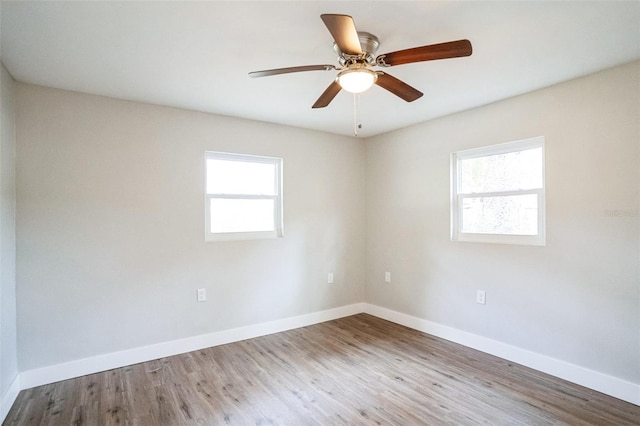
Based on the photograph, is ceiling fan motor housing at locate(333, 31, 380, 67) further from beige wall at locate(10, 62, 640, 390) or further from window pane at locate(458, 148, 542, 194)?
window pane at locate(458, 148, 542, 194)

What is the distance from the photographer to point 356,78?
192cm

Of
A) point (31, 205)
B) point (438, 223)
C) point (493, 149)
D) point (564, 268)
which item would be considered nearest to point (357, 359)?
point (438, 223)

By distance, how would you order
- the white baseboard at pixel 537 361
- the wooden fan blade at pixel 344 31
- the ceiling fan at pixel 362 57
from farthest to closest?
the white baseboard at pixel 537 361
the ceiling fan at pixel 362 57
the wooden fan blade at pixel 344 31

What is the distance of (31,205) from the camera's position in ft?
8.71

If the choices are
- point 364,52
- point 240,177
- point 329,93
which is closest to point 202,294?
point 240,177

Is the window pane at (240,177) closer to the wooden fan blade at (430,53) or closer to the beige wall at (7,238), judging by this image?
the beige wall at (7,238)

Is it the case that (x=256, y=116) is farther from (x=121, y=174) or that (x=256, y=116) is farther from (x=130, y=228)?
(x=130, y=228)

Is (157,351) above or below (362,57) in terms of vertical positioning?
below

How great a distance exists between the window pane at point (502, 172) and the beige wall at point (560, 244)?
17 cm

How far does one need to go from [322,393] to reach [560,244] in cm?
233

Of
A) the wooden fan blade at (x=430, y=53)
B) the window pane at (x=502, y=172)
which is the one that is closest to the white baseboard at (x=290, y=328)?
the window pane at (x=502, y=172)

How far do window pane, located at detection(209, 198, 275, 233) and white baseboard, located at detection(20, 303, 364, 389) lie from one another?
1.12m

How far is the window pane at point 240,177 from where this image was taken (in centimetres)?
359

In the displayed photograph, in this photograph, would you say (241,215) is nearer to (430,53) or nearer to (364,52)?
(364,52)
